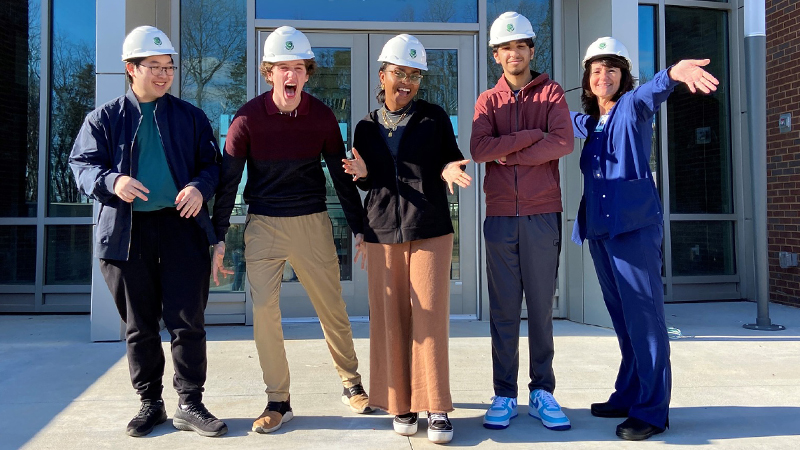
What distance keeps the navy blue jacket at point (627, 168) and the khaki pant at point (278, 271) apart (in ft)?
4.90

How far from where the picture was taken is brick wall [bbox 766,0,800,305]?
693cm

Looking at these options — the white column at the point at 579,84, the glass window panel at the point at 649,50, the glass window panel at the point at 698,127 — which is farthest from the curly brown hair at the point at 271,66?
the glass window panel at the point at 698,127

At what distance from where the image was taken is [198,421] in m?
3.24

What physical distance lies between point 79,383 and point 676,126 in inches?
269

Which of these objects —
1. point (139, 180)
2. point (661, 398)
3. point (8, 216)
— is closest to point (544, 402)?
point (661, 398)

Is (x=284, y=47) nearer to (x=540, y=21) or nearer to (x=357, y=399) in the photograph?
(x=357, y=399)

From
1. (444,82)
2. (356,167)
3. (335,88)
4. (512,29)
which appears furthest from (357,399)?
(444,82)

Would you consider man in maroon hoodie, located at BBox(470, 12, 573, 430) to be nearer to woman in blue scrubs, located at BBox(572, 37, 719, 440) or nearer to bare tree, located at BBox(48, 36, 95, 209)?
woman in blue scrubs, located at BBox(572, 37, 719, 440)

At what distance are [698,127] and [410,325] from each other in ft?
19.3

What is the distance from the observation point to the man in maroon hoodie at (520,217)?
3.31 metres

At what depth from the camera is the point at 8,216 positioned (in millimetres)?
6836

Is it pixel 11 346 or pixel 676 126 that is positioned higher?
pixel 676 126

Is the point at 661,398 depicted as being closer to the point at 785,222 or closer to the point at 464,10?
the point at 464,10

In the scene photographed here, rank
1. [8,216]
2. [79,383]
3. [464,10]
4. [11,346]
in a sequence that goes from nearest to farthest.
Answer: [79,383] → [11,346] → [464,10] → [8,216]
